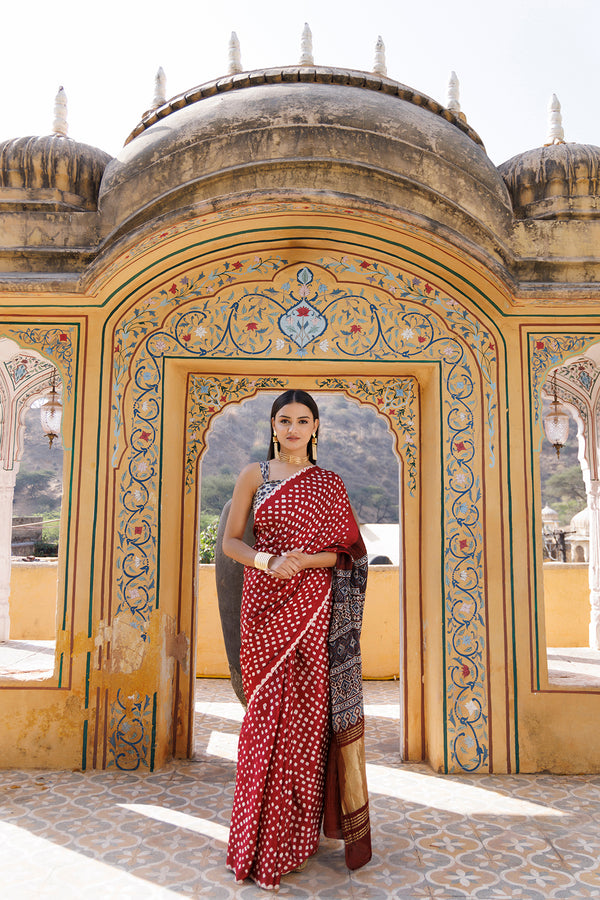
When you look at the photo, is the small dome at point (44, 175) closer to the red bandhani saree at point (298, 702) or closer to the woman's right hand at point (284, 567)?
the red bandhani saree at point (298, 702)

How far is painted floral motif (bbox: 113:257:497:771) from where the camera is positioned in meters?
4.22

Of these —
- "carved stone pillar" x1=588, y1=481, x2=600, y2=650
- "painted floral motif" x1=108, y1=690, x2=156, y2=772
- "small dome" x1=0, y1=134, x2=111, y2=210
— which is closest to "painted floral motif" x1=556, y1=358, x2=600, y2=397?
"carved stone pillar" x1=588, y1=481, x2=600, y2=650

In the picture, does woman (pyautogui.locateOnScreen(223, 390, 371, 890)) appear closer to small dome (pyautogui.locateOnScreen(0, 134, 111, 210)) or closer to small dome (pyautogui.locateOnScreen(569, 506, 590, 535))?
small dome (pyautogui.locateOnScreen(0, 134, 111, 210))

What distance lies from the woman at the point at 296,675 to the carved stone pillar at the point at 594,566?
677 centimetres

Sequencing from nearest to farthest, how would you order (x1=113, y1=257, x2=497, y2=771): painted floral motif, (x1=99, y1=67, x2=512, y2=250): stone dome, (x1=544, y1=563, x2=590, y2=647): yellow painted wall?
(x1=99, y1=67, x2=512, y2=250): stone dome
(x1=113, y1=257, x2=497, y2=771): painted floral motif
(x1=544, y1=563, x2=590, y2=647): yellow painted wall

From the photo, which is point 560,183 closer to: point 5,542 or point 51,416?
point 51,416

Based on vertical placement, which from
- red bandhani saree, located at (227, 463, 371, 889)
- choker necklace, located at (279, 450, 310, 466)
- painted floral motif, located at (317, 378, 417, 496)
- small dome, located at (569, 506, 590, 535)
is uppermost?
painted floral motif, located at (317, 378, 417, 496)

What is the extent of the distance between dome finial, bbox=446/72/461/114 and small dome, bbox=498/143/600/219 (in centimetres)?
70

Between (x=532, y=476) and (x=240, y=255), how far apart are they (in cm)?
234

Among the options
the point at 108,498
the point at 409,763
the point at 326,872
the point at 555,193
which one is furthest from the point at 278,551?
the point at 555,193

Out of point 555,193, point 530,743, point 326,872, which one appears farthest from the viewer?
point 555,193

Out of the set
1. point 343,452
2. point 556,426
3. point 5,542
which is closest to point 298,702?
point 556,426

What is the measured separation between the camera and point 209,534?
13914 mm

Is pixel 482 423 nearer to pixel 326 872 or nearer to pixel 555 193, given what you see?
pixel 555 193
